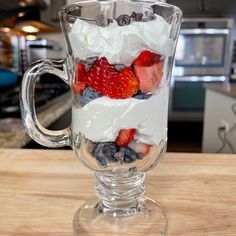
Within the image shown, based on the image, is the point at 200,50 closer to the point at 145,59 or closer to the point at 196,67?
the point at 196,67

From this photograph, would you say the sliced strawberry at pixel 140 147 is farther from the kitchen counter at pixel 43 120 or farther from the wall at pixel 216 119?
the wall at pixel 216 119

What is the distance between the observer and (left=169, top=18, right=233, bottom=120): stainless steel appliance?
2.53m

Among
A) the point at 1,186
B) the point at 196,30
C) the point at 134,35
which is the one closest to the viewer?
the point at 134,35

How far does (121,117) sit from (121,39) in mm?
87

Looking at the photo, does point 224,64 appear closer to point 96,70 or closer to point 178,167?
point 178,167

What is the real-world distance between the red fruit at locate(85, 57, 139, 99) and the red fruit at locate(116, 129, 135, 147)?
0.14 feet

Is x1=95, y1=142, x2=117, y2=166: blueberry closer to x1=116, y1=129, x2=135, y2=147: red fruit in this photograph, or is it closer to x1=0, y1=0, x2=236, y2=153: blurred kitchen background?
x1=116, y1=129, x2=135, y2=147: red fruit

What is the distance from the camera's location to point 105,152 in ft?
1.14

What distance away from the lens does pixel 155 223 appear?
1.26 ft

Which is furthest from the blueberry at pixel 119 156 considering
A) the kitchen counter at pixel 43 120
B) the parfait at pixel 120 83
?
the kitchen counter at pixel 43 120

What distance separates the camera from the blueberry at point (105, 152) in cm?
34

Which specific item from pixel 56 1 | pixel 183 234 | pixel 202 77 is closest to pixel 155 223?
pixel 183 234

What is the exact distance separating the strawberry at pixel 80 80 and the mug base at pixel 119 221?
0.17 m

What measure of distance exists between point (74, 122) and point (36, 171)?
0.62 ft
